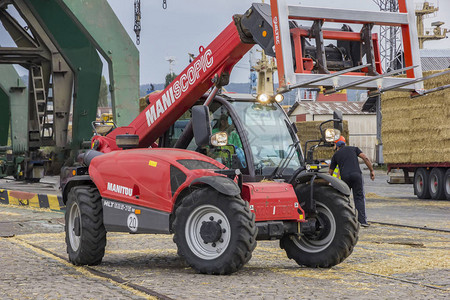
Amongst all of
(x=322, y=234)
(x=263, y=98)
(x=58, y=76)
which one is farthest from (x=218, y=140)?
(x=58, y=76)

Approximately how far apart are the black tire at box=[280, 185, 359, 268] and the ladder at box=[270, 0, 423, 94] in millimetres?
1170

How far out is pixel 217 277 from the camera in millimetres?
7492

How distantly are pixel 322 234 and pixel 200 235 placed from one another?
141 cm

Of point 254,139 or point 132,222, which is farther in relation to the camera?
point 254,139

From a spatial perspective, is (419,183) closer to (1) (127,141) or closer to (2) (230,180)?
(1) (127,141)

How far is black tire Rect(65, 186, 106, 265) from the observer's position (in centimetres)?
873

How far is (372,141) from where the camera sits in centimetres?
6488

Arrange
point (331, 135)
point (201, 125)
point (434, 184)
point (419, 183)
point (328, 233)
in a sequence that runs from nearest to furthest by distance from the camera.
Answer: point (201, 125), point (328, 233), point (331, 135), point (434, 184), point (419, 183)

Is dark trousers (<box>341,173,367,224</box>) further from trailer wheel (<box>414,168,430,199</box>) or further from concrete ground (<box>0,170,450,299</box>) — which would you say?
trailer wheel (<box>414,168,430,199</box>)

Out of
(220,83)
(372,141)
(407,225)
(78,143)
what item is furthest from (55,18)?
(372,141)

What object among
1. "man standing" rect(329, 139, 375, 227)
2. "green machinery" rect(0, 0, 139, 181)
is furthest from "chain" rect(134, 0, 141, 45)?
"man standing" rect(329, 139, 375, 227)

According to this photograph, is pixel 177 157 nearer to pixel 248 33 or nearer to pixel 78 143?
pixel 248 33

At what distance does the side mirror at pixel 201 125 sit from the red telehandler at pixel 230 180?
11mm

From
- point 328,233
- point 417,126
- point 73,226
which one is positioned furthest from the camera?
point 417,126
